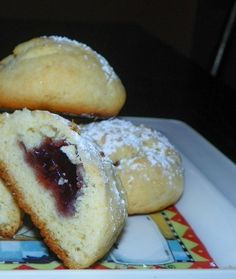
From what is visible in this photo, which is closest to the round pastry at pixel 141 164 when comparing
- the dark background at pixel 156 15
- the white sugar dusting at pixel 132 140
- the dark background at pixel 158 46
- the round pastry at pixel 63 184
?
the white sugar dusting at pixel 132 140

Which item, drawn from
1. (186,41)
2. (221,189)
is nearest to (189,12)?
(186,41)

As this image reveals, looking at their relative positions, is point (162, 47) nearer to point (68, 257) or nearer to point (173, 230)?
point (173, 230)

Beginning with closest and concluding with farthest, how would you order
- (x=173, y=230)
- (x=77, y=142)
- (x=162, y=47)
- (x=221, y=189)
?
1. (x=77, y=142)
2. (x=173, y=230)
3. (x=221, y=189)
4. (x=162, y=47)

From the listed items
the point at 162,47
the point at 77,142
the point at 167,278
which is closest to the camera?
the point at 167,278

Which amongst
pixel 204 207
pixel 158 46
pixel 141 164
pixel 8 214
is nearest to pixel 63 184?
pixel 8 214

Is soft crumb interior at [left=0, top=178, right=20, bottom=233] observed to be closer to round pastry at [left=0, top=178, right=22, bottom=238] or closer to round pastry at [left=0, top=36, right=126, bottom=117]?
round pastry at [left=0, top=178, right=22, bottom=238]

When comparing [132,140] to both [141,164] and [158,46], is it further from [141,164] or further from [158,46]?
[158,46]
